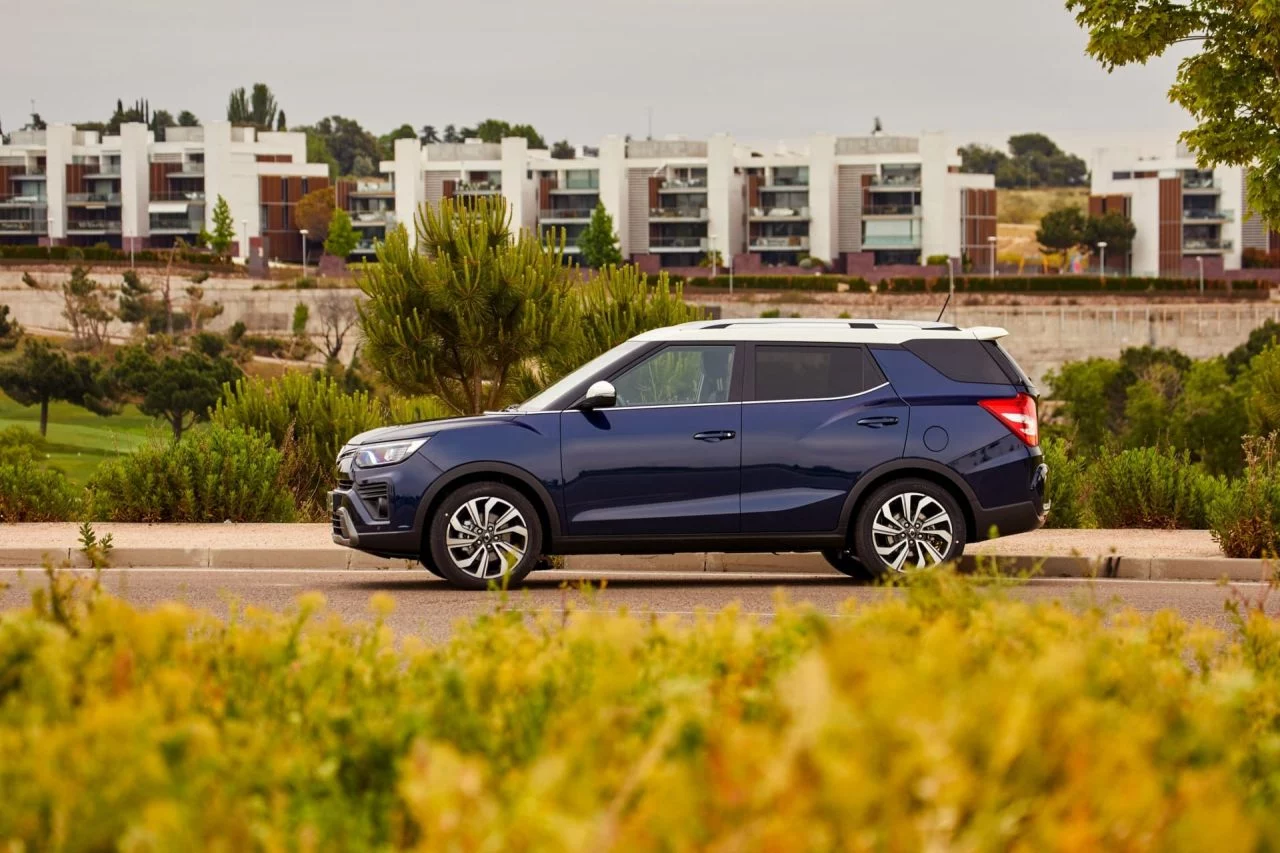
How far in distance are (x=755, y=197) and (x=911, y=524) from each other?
128916 mm

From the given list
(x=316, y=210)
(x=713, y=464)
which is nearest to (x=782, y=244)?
(x=316, y=210)

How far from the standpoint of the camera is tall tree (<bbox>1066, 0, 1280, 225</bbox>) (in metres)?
19.0

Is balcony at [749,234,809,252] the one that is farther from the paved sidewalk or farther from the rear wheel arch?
the rear wheel arch

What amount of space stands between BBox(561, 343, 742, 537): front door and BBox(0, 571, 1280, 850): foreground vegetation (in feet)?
23.0

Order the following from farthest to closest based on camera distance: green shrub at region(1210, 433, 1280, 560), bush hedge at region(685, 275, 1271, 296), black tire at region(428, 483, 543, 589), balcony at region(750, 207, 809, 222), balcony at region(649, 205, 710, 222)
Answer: balcony at region(649, 205, 710, 222), balcony at region(750, 207, 809, 222), bush hedge at region(685, 275, 1271, 296), green shrub at region(1210, 433, 1280, 560), black tire at region(428, 483, 543, 589)

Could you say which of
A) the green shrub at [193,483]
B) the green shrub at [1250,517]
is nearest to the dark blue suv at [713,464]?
the green shrub at [1250,517]

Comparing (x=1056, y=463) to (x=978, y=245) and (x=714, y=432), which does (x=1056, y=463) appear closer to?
(x=714, y=432)

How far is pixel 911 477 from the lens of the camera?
1270 cm

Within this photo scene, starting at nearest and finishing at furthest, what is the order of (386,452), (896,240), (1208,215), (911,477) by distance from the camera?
(386,452)
(911,477)
(896,240)
(1208,215)

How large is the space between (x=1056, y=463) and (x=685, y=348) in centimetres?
700

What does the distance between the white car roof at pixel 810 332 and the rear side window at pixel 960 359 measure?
5cm

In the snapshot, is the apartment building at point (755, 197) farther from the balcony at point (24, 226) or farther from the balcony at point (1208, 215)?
the balcony at point (24, 226)

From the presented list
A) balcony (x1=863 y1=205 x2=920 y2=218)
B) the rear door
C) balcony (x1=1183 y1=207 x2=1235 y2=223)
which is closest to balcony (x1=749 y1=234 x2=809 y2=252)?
balcony (x1=863 y1=205 x2=920 y2=218)

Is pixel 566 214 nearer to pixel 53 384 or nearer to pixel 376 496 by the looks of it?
pixel 53 384
